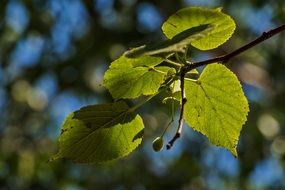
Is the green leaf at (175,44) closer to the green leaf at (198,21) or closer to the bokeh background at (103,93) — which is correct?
the green leaf at (198,21)

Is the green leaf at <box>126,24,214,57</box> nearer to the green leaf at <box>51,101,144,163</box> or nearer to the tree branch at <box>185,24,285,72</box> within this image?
the tree branch at <box>185,24,285,72</box>

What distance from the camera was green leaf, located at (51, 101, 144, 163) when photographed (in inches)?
50.6

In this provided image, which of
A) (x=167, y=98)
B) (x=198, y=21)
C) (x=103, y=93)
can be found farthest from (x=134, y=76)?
(x=103, y=93)

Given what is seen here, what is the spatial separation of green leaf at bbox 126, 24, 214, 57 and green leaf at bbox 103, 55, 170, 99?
11 cm

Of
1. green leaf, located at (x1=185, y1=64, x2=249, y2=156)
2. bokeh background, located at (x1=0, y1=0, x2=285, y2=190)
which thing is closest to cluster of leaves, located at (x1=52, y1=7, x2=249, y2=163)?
green leaf, located at (x1=185, y1=64, x2=249, y2=156)

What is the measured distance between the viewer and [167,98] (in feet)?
4.14

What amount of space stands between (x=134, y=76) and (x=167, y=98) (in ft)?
0.22

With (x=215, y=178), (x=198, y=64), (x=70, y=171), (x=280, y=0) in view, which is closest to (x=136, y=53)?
(x=198, y=64)

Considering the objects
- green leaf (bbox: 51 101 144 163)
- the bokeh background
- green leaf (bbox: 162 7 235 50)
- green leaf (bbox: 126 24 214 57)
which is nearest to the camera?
green leaf (bbox: 126 24 214 57)

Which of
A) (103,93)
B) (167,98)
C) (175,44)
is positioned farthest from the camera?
(103,93)

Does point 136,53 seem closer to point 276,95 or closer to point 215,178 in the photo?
point 276,95

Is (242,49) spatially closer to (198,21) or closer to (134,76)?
(198,21)

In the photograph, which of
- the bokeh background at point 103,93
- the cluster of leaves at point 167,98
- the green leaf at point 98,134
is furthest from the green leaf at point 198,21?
the bokeh background at point 103,93

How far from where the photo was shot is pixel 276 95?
4961 millimetres
